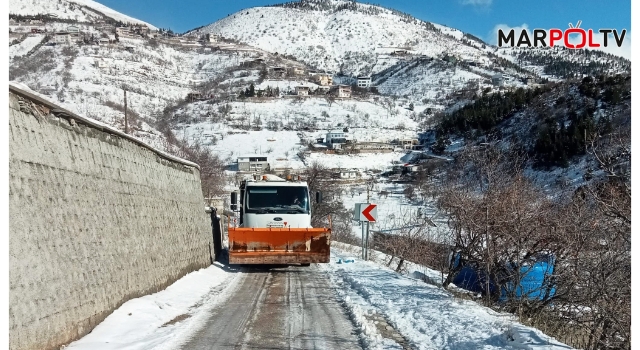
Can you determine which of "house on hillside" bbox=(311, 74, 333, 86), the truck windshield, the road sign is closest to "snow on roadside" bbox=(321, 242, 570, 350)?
the truck windshield

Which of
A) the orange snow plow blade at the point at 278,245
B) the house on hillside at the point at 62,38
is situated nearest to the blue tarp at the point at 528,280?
the orange snow plow blade at the point at 278,245

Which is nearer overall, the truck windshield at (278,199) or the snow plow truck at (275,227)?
the snow plow truck at (275,227)

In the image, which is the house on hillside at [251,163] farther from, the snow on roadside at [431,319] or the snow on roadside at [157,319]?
the snow on roadside at [431,319]

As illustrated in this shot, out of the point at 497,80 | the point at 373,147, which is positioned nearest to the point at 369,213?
the point at 373,147

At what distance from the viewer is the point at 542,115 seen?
6162 cm

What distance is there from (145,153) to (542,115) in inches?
2371

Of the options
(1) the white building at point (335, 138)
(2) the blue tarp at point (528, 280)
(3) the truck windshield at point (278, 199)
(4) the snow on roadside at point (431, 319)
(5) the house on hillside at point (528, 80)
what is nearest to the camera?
(4) the snow on roadside at point (431, 319)

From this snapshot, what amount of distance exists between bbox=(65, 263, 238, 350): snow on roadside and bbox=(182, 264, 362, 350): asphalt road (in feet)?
0.98

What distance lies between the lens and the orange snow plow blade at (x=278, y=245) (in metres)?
15.2

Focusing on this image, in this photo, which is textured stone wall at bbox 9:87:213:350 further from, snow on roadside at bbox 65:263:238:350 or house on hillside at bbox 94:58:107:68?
house on hillside at bbox 94:58:107:68
